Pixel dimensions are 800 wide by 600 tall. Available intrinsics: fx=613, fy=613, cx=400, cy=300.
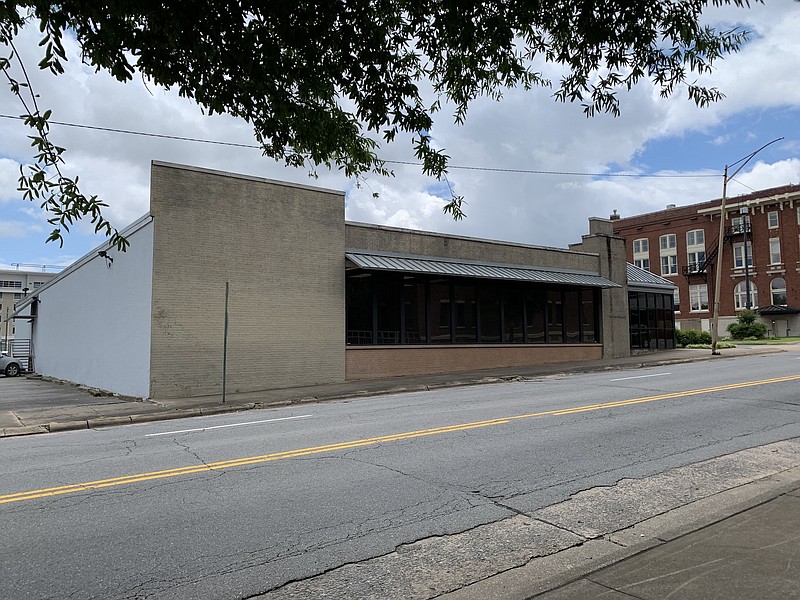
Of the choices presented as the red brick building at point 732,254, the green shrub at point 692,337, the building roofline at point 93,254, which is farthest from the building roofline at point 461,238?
the red brick building at point 732,254

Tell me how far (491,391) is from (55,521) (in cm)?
1198

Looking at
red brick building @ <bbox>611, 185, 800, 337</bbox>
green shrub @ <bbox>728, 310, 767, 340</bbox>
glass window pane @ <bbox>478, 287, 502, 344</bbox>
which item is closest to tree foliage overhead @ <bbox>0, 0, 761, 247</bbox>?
glass window pane @ <bbox>478, 287, 502, 344</bbox>

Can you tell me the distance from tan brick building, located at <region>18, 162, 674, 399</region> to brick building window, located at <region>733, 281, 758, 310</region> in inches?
1476

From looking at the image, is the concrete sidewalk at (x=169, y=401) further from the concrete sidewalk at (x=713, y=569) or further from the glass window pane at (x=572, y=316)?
the concrete sidewalk at (x=713, y=569)

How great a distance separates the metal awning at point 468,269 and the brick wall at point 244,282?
1124 millimetres

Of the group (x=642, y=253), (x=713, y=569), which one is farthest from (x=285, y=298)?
(x=642, y=253)

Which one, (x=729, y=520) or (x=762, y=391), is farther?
(x=762, y=391)

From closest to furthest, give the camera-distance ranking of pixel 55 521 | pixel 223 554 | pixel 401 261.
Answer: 1. pixel 223 554
2. pixel 55 521
3. pixel 401 261

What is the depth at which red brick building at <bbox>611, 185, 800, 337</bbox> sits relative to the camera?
178 feet

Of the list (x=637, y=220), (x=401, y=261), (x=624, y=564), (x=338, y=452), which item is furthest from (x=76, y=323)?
(x=637, y=220)

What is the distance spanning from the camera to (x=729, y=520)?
514cm

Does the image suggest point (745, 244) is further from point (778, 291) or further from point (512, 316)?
point (512, 316)

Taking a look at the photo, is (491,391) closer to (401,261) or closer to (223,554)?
(401,261)

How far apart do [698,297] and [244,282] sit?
5647cm
